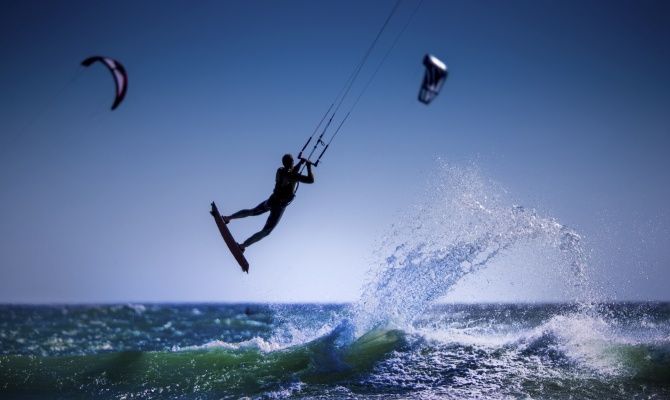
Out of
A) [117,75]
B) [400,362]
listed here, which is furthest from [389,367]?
[117,75]

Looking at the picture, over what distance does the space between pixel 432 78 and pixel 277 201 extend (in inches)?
151

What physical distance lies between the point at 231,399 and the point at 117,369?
A: 2.93m

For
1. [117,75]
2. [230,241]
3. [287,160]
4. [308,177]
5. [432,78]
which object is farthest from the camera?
[230,241]

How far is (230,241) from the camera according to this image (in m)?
8.64

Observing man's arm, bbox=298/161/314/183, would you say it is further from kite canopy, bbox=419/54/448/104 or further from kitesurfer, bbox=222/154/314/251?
kite canopy, bbox=419/54/448/104

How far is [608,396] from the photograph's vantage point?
6.35 meters

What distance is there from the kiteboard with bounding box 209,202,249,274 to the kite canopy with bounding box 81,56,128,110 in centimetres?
230

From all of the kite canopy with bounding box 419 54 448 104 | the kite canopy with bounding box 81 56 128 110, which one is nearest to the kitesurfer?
the kite canopy with bounding box 81 56 128 110

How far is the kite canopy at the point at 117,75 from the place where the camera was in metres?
7.53

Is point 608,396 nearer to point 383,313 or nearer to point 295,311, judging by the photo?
point 383,313

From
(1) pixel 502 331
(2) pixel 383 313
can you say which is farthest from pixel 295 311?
(1) pixel 502 331

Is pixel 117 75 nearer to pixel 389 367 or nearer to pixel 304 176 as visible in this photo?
pixel 304 176

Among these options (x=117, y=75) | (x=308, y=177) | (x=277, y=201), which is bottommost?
(x=277, y=201)

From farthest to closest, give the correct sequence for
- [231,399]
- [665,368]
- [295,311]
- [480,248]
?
[295,311] < [480,248] < [665,368] < [231,399]
